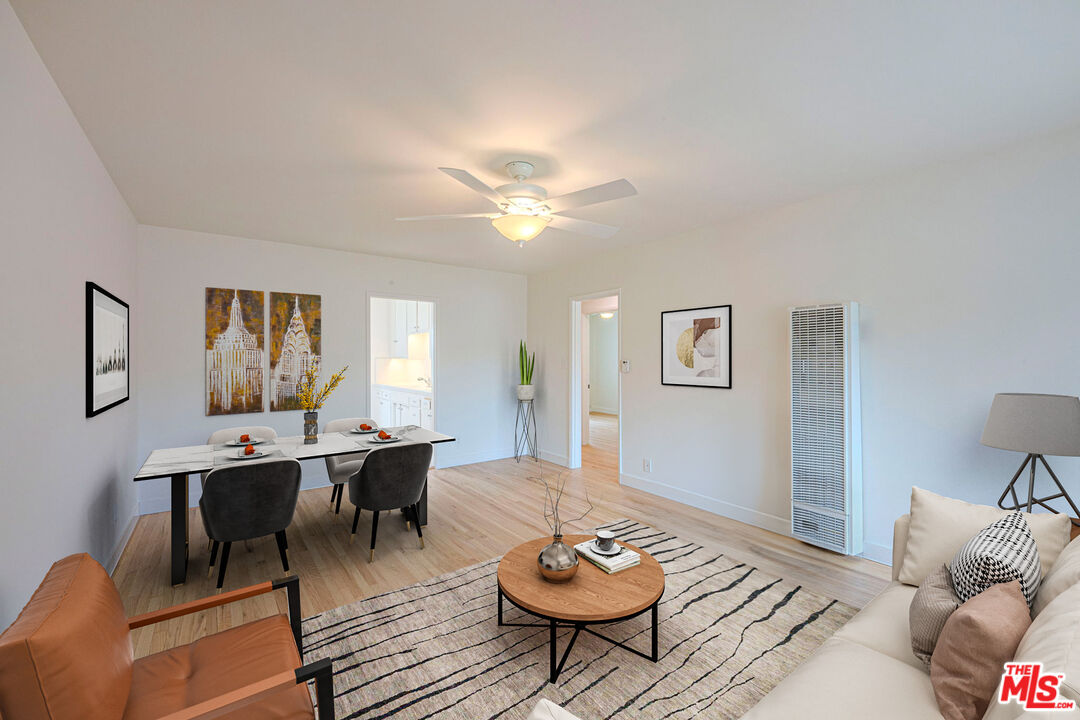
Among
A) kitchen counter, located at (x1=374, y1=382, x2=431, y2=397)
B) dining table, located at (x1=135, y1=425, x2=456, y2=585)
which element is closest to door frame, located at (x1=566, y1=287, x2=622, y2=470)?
kitchen counter, located at (x1=374, y1=382, x2=431, y2=397)

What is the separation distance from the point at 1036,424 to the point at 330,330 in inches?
211

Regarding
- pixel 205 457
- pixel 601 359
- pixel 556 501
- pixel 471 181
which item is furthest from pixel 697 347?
pixel 601 359

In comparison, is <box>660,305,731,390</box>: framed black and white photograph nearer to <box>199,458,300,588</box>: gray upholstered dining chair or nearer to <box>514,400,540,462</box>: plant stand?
<box>514,400,540,462</box>: plant stand

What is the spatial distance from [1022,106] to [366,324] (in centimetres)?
517

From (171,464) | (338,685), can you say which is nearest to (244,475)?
(171,464)

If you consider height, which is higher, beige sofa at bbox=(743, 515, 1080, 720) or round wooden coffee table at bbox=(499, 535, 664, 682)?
beige sofa at bbox=(743, 515, 1080, 720)

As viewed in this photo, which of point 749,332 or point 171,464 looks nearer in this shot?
point 171,464

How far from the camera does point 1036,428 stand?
218 centimetres

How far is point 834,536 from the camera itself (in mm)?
3088

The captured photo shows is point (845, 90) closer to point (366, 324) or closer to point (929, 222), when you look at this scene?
point (929, 222)

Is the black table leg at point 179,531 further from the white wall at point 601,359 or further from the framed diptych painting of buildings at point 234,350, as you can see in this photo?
the white wall at point 601,359

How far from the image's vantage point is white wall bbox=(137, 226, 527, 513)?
13.3 ft

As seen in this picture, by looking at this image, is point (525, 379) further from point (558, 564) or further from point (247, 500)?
point (558, 564)

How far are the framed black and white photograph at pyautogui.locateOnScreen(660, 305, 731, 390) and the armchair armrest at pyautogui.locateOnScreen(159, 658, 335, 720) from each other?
352cm
